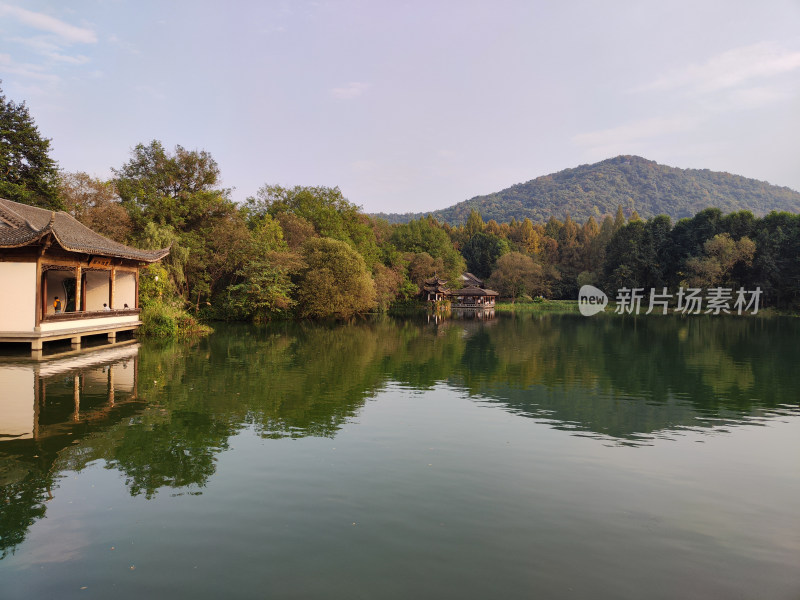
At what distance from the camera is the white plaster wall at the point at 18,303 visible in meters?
14.6

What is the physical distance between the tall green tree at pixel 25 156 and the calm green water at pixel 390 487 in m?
18.7

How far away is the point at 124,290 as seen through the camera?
21062 mm

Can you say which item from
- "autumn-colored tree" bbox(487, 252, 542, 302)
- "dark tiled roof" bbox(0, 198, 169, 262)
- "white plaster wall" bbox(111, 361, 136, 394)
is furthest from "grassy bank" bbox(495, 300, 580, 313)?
"white plaster wall" bbox(111, 361, 136, 394)

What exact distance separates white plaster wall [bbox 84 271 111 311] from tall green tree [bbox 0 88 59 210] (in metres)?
8.04

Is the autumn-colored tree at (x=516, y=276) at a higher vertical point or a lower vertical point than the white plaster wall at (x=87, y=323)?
higher

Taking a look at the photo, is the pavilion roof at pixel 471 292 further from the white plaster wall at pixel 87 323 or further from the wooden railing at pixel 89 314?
the white plaster wall at pixel 87 323

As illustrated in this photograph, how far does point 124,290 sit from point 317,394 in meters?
14.1

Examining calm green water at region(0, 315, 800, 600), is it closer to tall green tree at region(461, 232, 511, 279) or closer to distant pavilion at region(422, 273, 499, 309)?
distant pavilion at region(422, 273, 499, 309)

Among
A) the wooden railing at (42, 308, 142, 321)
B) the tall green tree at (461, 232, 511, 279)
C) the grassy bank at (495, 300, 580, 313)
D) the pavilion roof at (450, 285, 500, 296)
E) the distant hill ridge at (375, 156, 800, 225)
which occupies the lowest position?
the grassy bank at (495, 300, 580, 313)

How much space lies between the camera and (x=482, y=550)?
14.0 feet

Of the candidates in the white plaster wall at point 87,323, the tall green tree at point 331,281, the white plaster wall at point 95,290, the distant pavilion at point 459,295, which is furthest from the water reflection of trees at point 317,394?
the distant pavilion at point 459,295

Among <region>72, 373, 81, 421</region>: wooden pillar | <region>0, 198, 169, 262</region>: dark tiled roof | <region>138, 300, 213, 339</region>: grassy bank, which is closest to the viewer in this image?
<region>72, 373, 81, 421</region>: wooden pillar

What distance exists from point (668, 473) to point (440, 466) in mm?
2685

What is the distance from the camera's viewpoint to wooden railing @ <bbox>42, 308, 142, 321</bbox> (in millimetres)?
15445
